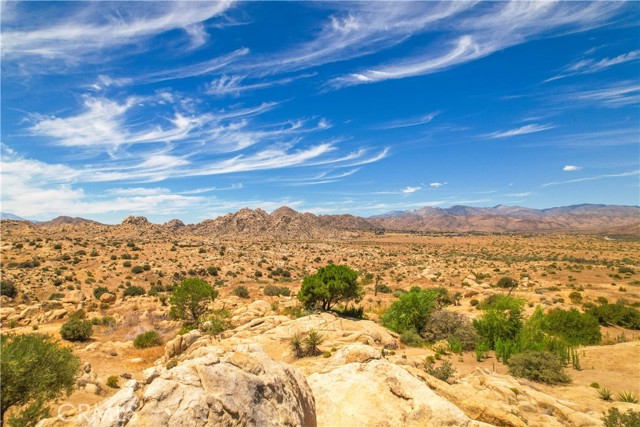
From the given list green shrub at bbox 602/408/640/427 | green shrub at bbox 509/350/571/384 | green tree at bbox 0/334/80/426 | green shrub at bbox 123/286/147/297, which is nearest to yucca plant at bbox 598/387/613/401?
green shrub at bbox 509/350/571/384

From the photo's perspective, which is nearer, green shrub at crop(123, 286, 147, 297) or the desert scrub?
the desert scrub

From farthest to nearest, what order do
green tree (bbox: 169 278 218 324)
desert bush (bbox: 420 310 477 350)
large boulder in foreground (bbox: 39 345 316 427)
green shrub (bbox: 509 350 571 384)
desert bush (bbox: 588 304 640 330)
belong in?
desert bush (bbox: 588 304 640 330)
green tree (bbox: 169 278 218 324)
desert bush (bbox: 420 310 477 350)
green shrub (bbox: 509 350 571 384)
large boulder in foreground (bbox: 39 345 316 427)

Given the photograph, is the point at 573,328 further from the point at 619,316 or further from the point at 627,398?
the point at 627,398

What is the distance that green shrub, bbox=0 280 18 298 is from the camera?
1336 inches

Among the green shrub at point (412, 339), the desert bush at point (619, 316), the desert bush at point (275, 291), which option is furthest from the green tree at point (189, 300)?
the desert bush at point (619, 316)

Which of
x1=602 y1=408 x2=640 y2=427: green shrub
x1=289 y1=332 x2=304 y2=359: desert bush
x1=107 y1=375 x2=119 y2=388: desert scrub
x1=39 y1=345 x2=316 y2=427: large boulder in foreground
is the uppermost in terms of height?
x1=39 y1=345 x2=316 y2=427: large boulder in foreground

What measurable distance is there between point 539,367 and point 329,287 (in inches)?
583

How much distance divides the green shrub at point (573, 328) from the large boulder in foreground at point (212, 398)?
921 inches

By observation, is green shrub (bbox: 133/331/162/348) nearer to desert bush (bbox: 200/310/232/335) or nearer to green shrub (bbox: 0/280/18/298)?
desert bush (bbox: 200/310/232/335)

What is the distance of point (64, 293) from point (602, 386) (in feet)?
153

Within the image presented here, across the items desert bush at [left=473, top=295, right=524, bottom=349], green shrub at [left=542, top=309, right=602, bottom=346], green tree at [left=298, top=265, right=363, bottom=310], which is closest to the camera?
desert bush at [left=473, top=295, right=524, bottom=349]

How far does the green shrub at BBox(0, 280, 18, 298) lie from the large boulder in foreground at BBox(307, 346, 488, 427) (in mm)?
40708

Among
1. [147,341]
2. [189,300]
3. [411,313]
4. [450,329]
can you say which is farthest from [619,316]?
[147,341]

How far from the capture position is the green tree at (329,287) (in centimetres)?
2688
